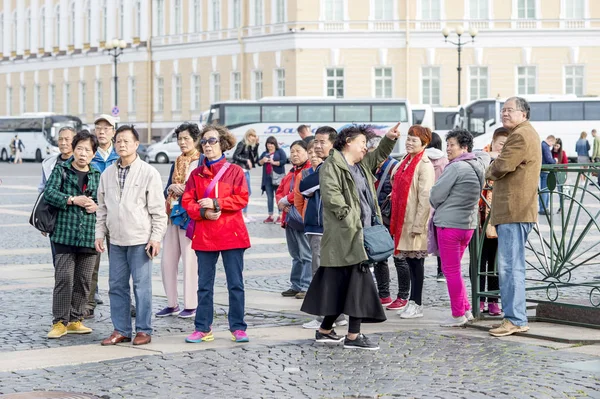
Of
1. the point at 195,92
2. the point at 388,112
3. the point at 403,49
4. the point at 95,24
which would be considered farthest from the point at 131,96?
the point at 388,112

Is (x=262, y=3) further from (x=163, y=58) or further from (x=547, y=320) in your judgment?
(x=547, y=320)

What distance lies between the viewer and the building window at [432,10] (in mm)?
60938

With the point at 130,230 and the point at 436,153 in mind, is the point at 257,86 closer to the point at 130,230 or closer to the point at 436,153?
the point at 436,153

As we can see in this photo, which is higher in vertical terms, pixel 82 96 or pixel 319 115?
pixel 82 96

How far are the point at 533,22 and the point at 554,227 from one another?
51.5 meters

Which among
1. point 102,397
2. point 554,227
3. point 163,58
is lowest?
point 102,397

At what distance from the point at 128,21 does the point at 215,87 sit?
950 centimetres

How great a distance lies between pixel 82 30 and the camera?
76688 millimetres

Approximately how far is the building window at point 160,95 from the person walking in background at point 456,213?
193 feet

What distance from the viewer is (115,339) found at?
9.70m

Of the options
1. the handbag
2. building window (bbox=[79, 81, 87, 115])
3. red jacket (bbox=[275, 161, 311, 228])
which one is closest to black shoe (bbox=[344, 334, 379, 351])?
the handbag

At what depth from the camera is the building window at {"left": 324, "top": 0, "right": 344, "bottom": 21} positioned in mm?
61125

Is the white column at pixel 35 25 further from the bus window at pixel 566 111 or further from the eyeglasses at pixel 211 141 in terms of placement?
the eyeglasses at pixel 211 141

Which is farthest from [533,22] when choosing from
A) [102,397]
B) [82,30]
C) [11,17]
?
[102,397]
